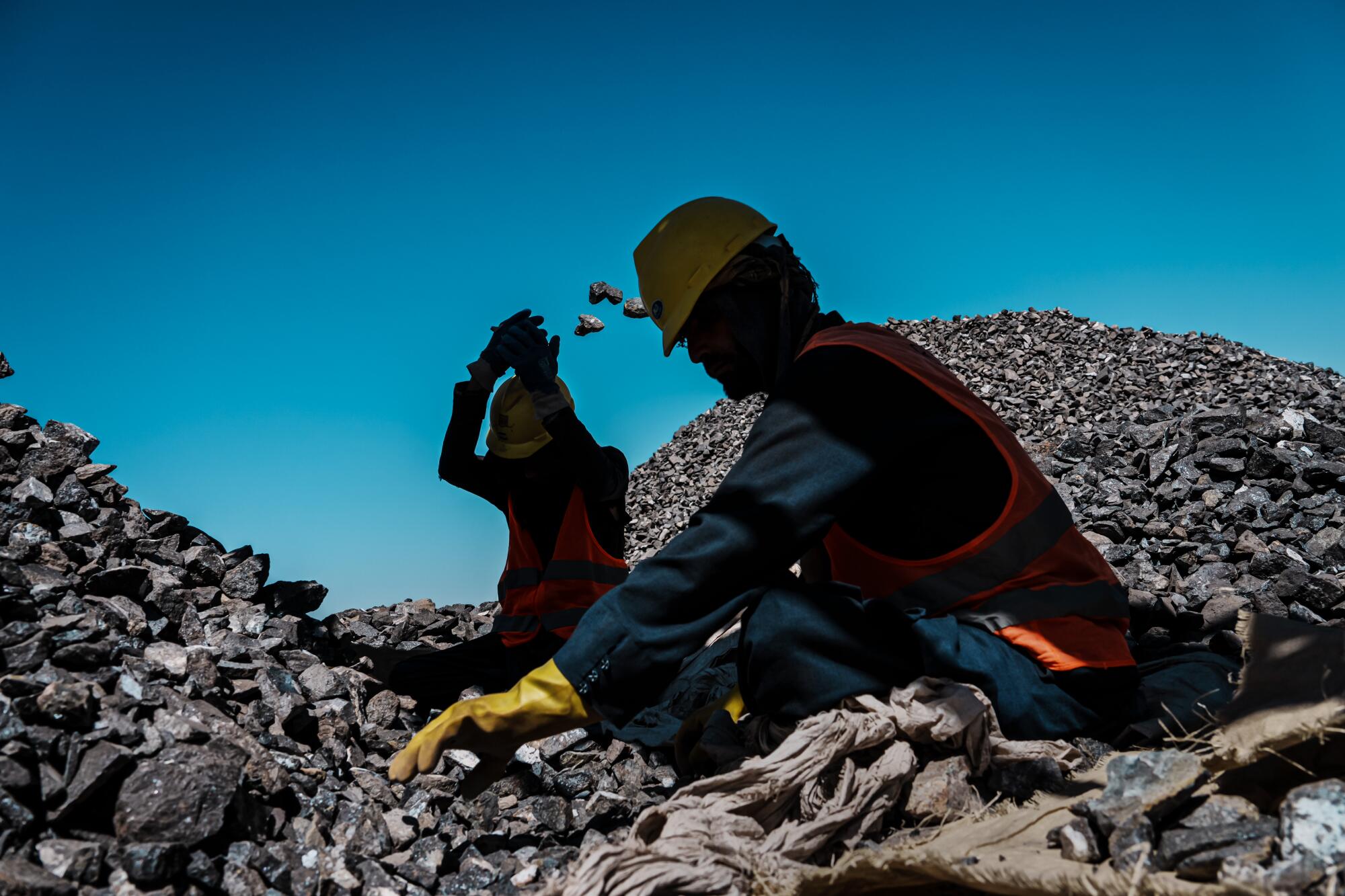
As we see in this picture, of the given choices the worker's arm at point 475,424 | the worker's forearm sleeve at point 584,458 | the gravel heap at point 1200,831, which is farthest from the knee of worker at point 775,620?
the worker's arm at point 475,424

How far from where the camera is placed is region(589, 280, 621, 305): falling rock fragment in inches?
241

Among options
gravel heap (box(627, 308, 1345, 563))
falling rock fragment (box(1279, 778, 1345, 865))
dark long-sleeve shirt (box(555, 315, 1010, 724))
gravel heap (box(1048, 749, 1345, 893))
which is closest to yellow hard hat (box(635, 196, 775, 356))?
dark long-sleeve shirt (box(555, 315, 1010, 724))

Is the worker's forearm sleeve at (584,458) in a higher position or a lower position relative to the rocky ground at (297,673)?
higher

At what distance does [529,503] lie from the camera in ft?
16.1

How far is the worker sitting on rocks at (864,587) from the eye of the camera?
85.4 inches

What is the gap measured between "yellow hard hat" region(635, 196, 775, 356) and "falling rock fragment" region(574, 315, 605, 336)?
10.6 feet

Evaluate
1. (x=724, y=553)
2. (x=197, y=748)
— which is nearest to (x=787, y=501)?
(x=724, y=553)

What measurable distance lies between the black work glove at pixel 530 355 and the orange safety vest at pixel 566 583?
1.99 feet

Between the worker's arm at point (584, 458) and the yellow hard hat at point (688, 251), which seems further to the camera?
the worker's arm at point (584, 458)

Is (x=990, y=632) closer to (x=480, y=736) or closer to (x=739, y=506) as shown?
(x=739, y=506)

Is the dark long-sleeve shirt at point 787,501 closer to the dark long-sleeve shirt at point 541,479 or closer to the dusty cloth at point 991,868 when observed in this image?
the dusty cloth at point 991,868

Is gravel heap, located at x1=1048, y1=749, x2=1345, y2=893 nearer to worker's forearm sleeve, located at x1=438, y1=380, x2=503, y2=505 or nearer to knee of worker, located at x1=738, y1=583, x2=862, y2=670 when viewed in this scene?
knee of worker, located at x1=738, y1=583, x2=862, y2=670

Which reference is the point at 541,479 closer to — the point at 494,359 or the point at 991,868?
the point at 494,359

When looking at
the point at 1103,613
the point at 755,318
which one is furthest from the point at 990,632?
the point at 755,318
